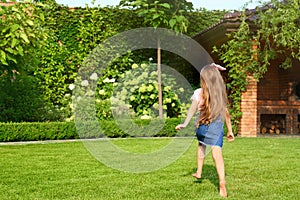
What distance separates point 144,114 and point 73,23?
11.7 ft

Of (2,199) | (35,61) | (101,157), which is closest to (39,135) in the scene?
(35,61)

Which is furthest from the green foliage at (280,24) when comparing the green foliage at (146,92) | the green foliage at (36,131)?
the green foliage at (36,131)

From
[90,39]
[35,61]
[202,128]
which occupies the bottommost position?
[202,128]

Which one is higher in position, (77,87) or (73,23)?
(73,23)

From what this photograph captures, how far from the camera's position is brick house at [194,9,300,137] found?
11.5 metres

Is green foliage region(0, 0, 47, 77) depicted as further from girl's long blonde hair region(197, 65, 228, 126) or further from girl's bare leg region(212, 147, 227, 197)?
girl's bare leg region(212, 147, 227, 197)

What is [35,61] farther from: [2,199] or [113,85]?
[2,199]

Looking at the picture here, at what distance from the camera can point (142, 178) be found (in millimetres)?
5078

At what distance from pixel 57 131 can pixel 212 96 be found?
6.76m

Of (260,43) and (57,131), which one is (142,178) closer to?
(57,131)

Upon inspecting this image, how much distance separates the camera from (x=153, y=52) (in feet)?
45.7

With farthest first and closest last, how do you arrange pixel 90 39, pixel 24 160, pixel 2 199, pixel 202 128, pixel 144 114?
pixel 90 39, pixel 144 114, pixel 24 160, pixel 202 128, pixel 2 199

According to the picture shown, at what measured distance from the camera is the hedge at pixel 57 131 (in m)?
10.0

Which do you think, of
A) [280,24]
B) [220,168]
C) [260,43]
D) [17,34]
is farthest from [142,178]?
[260,43]
